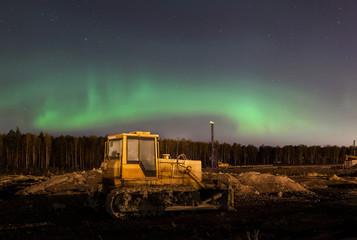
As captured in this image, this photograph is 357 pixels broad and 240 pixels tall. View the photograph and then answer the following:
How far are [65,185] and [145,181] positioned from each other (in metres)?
16.1

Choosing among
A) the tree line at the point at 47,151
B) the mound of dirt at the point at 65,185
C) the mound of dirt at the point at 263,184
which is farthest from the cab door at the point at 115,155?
the tree line at the point at 47,151

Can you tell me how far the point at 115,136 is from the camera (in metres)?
14.6

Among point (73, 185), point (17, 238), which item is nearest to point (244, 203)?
point (17, 238)

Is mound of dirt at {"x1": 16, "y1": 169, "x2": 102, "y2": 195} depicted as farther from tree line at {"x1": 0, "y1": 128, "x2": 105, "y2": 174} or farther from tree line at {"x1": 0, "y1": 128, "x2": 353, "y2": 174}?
tree line at {"x1": 0, "y1": 128, "x2": 105, "y2": 174}

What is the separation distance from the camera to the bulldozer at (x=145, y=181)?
13664 millimetres

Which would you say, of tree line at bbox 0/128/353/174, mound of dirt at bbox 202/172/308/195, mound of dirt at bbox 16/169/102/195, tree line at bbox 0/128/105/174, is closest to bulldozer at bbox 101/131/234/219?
mound of dirt at bbox 202/172/308/195

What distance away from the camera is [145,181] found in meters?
14.4

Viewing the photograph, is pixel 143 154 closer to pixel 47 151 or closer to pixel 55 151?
pixel 47 151

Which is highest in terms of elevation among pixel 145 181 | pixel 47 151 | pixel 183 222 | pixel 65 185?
pixel 47 151

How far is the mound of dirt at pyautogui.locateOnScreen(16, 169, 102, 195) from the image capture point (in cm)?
2534

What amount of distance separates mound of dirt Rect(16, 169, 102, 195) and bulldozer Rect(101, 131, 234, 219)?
36.7 ft

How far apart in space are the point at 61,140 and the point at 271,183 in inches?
2682

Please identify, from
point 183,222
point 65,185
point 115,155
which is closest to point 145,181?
point 115,155

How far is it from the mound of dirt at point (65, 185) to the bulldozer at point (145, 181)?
11.2m
